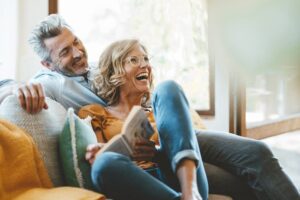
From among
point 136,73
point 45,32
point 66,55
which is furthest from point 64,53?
point 136,73

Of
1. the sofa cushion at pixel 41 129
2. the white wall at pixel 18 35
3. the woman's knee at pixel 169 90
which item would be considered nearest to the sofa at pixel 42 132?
the sofa cushion at pixel 41 129

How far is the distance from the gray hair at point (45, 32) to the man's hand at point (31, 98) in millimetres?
573

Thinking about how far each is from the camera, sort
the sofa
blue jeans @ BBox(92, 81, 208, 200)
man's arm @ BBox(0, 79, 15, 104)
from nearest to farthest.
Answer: blue jeans @ BBox(92, 81, 208, 200) → the sofa → man's arm @ BBox(0, 79, 15, 104)

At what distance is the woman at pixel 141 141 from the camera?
106 cm

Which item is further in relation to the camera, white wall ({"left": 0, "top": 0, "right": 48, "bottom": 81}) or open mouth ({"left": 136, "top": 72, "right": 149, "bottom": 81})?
white wall ({"left": 0, "top": 0, "right": 48, "bottom": 81})

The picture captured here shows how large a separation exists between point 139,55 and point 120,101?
0.67ft

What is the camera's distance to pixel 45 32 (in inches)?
68.1

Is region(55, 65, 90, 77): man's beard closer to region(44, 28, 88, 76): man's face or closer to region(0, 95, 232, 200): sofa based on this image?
region(44, 28, 88, 76): man's face

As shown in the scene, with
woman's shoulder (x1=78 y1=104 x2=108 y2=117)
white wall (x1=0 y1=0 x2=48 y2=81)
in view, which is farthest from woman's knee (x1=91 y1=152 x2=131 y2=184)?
white wall (x1=0 y1=0 x2=48 y2=81)

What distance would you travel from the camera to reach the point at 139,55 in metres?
1.57

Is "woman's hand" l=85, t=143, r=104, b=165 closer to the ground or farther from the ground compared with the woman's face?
closer to the ground

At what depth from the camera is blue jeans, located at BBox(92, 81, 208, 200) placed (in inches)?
41.5

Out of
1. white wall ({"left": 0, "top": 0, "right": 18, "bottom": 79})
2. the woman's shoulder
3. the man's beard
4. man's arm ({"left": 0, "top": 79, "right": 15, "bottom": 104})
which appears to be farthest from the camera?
white wall ({"left": 0, "top": 0, "right": 18, "bottom": 79})

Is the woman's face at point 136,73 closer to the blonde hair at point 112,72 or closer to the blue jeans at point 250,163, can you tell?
the blonde hair at point 112,72
